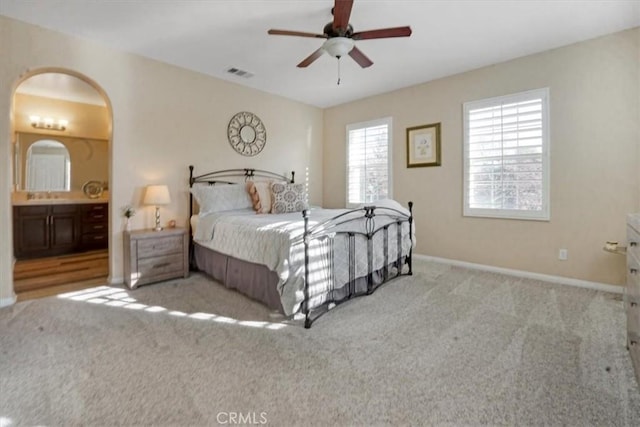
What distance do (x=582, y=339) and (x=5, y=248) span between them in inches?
201

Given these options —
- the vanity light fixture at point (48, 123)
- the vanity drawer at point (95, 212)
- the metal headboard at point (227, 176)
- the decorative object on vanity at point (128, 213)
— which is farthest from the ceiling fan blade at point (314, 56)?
the vanity light fixture at point (48, 123)

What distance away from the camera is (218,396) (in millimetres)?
1668

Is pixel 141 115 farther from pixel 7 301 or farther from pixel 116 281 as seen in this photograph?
pixel 7 301

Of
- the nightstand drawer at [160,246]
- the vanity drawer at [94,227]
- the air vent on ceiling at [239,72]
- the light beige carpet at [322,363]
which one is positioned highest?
the air vent on ceiling at [239,72]

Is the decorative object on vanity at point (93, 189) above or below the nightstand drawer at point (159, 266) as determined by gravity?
above

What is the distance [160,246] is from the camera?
3652 millimetres

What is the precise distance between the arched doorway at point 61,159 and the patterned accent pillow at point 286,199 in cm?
263

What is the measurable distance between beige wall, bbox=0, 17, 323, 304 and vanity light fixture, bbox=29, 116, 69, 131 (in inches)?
111

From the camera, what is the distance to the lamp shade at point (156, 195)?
→ 3.65 m

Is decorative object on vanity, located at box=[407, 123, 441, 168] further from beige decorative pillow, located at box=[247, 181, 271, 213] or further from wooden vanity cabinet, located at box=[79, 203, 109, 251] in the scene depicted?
wooden vanity cabinet, located at box=[79, 203, 109, 251]

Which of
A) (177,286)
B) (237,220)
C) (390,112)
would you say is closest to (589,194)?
(390,112)

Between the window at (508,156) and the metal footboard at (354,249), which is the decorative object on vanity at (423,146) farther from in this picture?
the metal footboard at (354,249)

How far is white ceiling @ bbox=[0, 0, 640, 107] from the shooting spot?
2.75 metres

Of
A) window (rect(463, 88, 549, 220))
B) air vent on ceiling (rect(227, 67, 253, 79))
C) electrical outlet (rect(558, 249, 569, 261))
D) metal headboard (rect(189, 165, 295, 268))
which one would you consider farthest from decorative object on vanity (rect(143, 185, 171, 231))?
electrical outlet (rect(558, 249, 569, 261))
